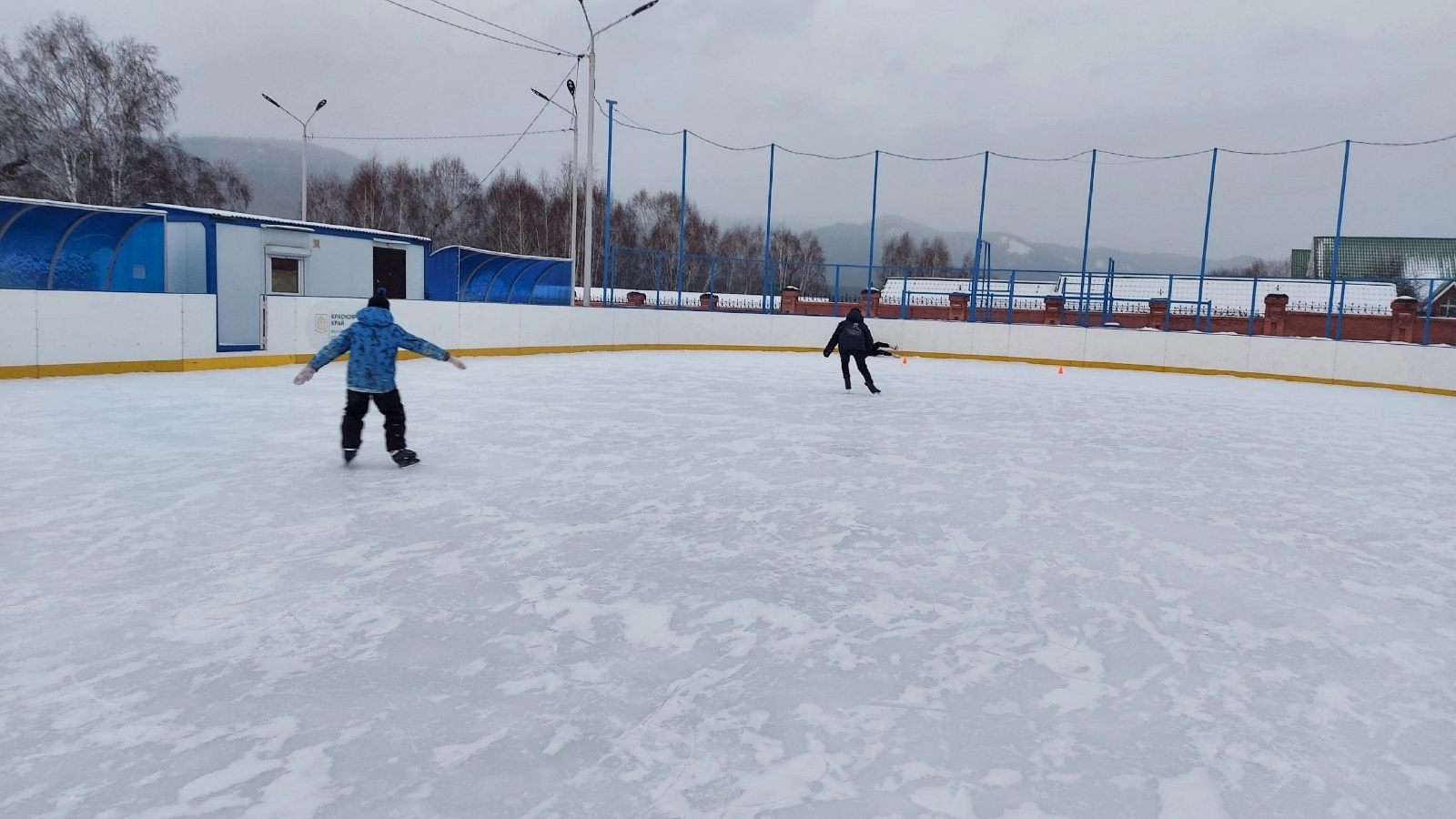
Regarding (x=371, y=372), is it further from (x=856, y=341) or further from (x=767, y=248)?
(x=767, y=248)

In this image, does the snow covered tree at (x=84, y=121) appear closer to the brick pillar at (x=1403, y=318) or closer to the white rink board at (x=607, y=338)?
the white rink board at (x=607, y=338)

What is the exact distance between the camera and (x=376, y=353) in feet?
21.6

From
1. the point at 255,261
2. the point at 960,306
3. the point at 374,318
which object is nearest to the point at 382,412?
the point at 374,318

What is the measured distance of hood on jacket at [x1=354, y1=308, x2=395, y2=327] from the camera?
6.59 metres

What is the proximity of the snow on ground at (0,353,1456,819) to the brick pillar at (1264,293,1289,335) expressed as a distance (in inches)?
1000

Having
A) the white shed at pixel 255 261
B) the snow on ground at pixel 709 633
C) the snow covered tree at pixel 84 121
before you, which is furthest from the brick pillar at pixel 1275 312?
the snow covered tree at pixel 84 121

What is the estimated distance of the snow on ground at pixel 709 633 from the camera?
2.46 metres

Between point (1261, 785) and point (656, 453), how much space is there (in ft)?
17.8

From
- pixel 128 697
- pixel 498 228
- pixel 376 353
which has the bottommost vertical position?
pixel 128 697

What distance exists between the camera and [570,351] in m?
19.6

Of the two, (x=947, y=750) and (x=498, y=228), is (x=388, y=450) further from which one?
(x=498, y=228)

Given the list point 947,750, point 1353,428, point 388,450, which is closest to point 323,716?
point 947,750

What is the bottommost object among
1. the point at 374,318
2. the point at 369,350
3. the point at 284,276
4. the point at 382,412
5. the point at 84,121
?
the point at 382,412

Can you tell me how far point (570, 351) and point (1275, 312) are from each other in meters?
24.0
